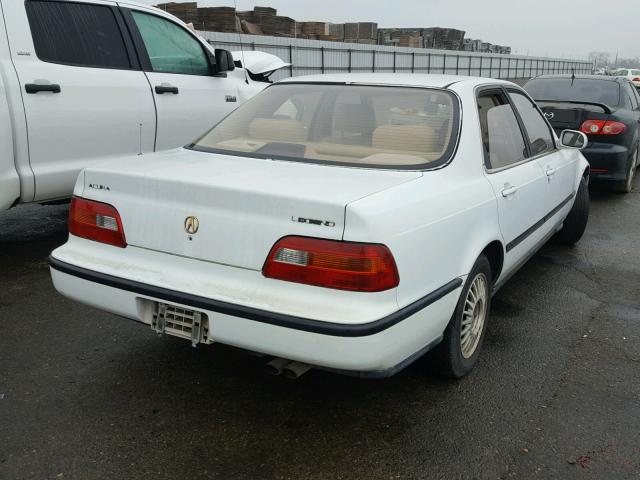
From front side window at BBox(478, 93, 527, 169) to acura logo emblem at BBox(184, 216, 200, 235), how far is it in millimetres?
1559

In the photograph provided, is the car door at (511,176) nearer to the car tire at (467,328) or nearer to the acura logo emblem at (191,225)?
the car tire at (467,328)

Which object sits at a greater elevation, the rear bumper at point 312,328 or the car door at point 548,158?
the car door at point 548,158

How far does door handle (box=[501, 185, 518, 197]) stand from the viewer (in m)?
3.29

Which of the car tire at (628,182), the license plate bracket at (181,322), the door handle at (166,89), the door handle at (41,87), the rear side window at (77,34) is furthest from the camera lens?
the car tire at (628,182)

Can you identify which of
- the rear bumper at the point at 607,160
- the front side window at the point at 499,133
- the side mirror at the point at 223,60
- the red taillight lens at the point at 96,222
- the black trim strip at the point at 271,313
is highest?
the side mirror at the point at 223,60

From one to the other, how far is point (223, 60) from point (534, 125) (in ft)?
9.64

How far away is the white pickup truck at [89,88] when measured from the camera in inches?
171

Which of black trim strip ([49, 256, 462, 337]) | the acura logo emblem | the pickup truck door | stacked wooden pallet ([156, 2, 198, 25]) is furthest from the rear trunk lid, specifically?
stacked wooden pallet ([156, 2, 198, 25])

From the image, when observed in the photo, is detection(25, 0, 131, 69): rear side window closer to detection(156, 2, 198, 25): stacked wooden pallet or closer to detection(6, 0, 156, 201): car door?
detection(6, 0, 156, 201): car door

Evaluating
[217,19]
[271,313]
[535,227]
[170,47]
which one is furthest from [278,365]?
[217,19]

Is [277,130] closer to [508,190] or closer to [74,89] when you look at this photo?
[508,190]

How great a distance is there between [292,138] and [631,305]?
2.65 m

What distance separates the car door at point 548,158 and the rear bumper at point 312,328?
1750 mm

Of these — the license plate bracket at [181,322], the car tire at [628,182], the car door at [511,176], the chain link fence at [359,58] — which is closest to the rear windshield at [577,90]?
the chain link fence at [359,58]
